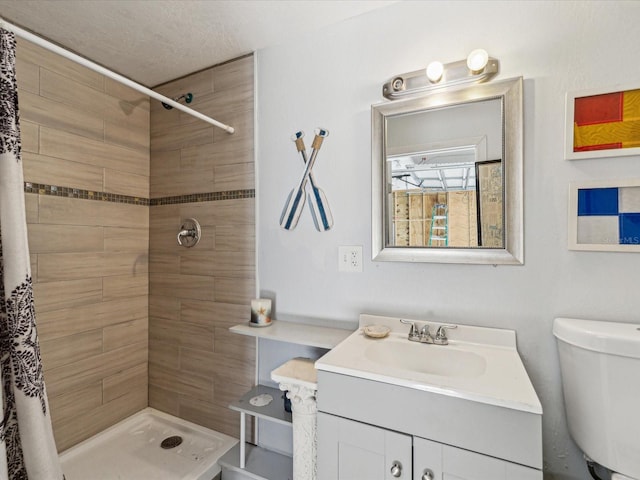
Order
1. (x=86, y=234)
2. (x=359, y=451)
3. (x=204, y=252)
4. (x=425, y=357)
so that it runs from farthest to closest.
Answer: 1. (x=204, y=252)
2. (x=86, y=234)
3. (x=425, y=357)
4. (x=359, y=451)

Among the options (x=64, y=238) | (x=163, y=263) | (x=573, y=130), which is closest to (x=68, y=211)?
(x=64, y=238)

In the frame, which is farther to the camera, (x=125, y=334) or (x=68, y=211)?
(x=125, y=334)

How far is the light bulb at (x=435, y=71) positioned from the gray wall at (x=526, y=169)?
112 mm

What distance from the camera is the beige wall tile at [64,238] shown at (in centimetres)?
160

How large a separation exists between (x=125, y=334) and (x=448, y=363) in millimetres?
1870

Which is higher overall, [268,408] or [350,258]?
[350,258]

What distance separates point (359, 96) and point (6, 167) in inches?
54.0

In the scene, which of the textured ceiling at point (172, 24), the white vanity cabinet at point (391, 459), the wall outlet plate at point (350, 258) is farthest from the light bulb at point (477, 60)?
the white vanity cabinet at point (391, 459)

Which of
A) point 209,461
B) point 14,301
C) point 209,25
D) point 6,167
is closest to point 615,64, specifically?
point 209,25

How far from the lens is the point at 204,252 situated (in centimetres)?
193

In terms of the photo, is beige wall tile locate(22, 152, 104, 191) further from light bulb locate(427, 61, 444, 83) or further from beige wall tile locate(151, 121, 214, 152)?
light bulb locate(427, 61, 444, 83)

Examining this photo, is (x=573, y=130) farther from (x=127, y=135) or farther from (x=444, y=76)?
(x=127, y=135)

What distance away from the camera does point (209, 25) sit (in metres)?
1.56

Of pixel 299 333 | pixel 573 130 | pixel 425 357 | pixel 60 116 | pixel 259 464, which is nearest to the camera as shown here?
pixel 573 130
